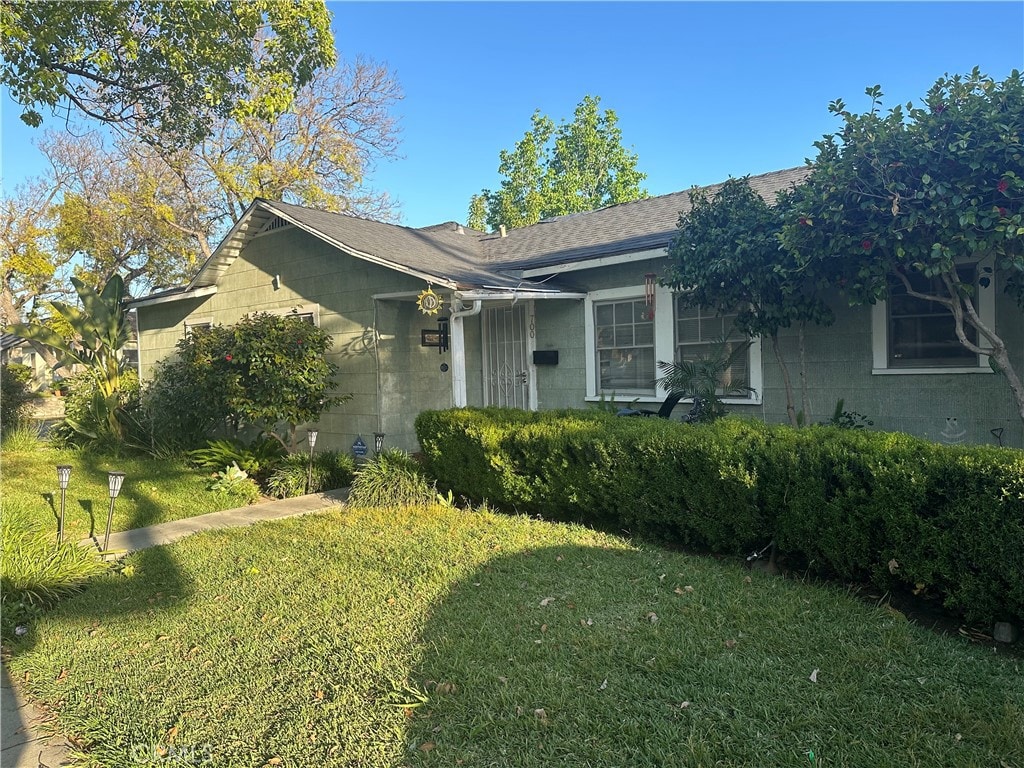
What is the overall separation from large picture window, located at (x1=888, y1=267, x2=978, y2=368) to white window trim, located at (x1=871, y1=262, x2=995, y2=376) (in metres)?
0.06

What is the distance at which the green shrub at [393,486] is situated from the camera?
25.7 ft

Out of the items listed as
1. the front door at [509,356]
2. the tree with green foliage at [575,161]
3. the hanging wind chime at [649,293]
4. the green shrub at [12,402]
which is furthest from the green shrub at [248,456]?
the tree with green foliage at [575,161]

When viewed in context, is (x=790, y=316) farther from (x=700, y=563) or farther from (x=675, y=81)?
(x=675, y=81)

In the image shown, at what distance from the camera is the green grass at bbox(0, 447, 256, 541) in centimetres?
774

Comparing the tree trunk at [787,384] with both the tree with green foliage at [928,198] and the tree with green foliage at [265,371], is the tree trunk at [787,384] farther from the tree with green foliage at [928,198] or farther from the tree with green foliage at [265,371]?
the tree with green foliage at [265,371]

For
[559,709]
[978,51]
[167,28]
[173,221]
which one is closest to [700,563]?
[559,709]

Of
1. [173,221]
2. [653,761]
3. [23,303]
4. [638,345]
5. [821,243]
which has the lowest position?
[653,761]

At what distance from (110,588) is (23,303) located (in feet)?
99.8

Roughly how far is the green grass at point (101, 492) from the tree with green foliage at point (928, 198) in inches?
307

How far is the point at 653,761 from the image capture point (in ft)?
9.45

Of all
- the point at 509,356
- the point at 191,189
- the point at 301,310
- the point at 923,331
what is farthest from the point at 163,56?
the point at 191,189

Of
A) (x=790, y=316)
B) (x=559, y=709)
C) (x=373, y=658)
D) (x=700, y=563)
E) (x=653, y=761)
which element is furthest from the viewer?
(x=790, y=316)

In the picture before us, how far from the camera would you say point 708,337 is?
30.1 feet

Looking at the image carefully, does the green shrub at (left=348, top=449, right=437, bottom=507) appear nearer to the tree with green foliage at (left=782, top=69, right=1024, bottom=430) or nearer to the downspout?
the downspout
